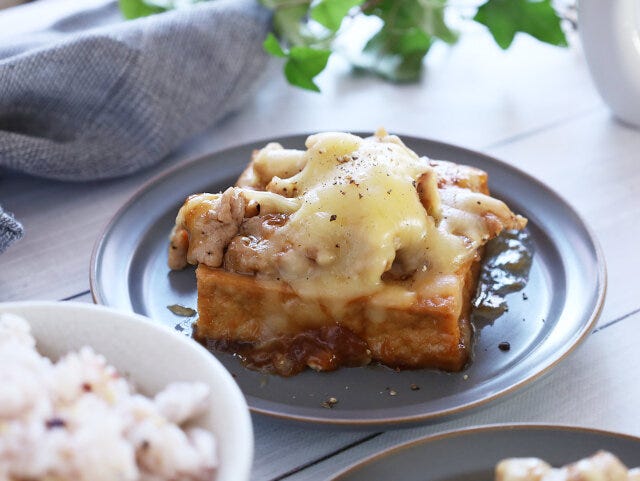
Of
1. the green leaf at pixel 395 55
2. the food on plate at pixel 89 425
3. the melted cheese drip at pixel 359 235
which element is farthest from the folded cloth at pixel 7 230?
the green leaf at pixel 395 55

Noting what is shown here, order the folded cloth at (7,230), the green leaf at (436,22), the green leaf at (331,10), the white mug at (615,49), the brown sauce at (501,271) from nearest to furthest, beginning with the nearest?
the brown sauce at (501,271) < the folded cloth at (7,230) < the white mug at (615,49) < the green leaf at (331,10) < the green leaf at (436,22)

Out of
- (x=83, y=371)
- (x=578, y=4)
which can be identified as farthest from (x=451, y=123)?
(x=83, y=371)

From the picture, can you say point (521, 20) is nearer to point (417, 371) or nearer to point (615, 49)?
point (615, 49)

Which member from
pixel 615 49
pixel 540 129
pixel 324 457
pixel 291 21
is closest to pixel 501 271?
pixel 324 457

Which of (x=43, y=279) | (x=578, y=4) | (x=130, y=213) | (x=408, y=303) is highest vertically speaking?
(x=578, y=4)

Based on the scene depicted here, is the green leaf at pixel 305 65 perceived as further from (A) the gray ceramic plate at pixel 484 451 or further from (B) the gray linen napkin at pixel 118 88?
(A) the gray ceramic plate at pixel 484 451

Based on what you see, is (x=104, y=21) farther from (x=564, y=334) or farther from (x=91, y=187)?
(x=564, y=334)
